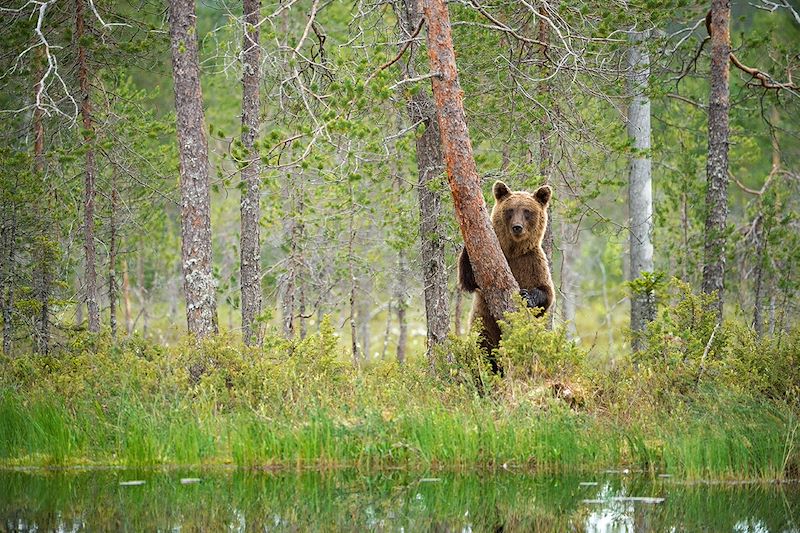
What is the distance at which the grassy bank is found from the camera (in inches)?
359

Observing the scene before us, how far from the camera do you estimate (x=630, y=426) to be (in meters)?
9.37

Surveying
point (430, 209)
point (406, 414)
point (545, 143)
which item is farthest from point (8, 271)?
point (545, 143)

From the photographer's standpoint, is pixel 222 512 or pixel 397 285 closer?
pixel 222 512

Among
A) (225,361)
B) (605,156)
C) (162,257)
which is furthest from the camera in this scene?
(162,257)

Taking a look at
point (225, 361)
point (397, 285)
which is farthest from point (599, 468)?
point (397, 285)

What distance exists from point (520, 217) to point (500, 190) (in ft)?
2.03

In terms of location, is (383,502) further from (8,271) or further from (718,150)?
(8,271)

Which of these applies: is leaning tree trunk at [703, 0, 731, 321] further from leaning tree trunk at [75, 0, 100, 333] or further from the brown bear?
leaning tree trunk at [75, 0, 100, 333]

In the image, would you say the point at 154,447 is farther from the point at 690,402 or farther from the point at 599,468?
the point at 690,402

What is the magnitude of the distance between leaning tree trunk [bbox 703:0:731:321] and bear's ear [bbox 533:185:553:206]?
2231 mm

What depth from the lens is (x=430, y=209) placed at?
13.2m

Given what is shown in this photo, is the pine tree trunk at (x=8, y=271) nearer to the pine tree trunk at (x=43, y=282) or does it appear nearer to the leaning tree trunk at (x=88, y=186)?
the pine tree trunk at (x=43, y=282)

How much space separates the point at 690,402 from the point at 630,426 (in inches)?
37.3

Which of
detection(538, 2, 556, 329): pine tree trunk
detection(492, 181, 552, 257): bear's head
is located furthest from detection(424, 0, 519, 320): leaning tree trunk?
detection(538, 2, 556, 329): pine tree trunk
